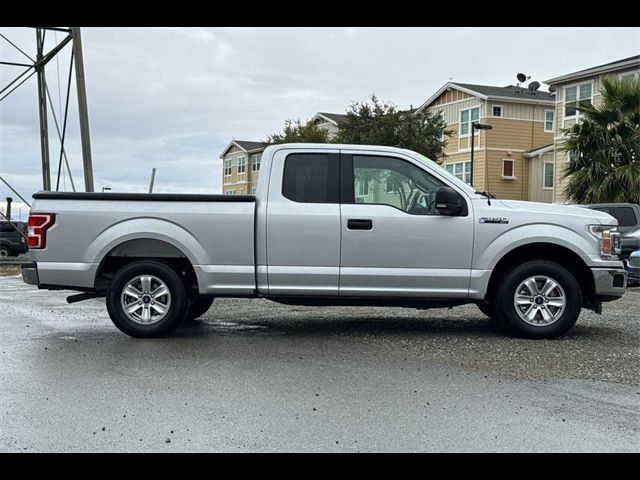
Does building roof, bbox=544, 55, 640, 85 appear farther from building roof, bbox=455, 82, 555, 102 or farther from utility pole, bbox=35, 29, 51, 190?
utility pole, bbox=35, 29, 51, 190

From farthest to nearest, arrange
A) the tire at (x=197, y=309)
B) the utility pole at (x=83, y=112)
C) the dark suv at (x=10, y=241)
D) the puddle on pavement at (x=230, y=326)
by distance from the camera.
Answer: the dark suv at (x=10, y=241)
the utility pole at (x=83, y=112)
the tire at (x=197, y=309)
the puddle on pavement at (x=230, y=326)

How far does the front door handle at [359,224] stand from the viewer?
764 cm

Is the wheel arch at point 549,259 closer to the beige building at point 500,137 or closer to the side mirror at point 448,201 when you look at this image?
the side mirror at point 448,201

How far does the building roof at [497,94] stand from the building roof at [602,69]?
16.3 feet

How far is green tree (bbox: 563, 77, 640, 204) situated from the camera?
21.2 metres

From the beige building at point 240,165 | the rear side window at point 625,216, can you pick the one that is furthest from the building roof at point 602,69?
the beige building at point 240,165

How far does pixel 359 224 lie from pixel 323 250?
0.48 m

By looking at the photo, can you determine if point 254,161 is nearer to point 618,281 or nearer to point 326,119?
point 326,119

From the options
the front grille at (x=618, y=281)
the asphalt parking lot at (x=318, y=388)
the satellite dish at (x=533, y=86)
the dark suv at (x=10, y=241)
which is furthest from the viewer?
the satellite dish at (x=533, y=86)

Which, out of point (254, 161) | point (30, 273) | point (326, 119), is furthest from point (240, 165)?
point (30, 273)

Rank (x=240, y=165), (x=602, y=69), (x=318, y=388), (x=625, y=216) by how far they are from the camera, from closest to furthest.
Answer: (x=318, y=388), (x=625, y=216), (x=602, y=69), (x=240, y=165)

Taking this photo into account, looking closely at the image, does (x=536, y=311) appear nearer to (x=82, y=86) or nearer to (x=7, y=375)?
(x=7, y=375)

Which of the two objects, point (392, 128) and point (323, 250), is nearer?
point (323, 250)

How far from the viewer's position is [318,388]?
18.4ft
